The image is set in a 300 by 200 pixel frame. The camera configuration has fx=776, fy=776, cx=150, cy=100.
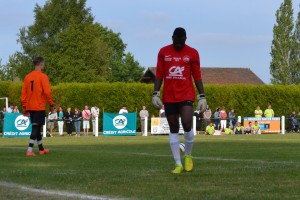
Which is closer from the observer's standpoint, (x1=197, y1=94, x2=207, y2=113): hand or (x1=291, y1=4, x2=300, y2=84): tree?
(x1=197, y1=94, x2=207, y2=113): hand

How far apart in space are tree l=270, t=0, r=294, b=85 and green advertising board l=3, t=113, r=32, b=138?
57025mm

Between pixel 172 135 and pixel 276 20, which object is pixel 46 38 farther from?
pixel 172 135

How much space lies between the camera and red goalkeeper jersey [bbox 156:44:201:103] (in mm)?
11727

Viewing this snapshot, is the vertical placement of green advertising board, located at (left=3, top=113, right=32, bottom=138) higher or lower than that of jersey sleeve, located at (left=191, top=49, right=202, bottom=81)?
lower

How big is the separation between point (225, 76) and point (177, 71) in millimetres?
92814

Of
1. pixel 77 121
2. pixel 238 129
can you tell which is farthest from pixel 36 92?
pixel 238 129

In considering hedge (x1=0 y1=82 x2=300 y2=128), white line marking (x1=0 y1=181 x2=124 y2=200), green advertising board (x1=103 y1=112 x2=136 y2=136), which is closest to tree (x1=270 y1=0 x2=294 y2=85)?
hedge (x1=0 y1=82 x2=300 y2=128)

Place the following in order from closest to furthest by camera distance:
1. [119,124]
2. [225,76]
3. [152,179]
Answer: [152,179], [119,124], [225,76]

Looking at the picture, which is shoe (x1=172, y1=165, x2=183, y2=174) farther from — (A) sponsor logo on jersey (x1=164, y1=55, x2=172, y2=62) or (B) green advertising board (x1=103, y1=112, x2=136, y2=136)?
(B) green advertising board (x1=103, y1=112, x2=136, y2=136)

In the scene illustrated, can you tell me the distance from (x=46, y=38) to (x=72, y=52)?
1310 cm

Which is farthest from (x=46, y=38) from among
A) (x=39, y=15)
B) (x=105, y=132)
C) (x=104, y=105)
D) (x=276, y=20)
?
(x=105, y=132)

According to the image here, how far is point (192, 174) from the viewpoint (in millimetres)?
11062

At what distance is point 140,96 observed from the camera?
172ft

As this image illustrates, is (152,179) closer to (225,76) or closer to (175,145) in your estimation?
(175,145)
